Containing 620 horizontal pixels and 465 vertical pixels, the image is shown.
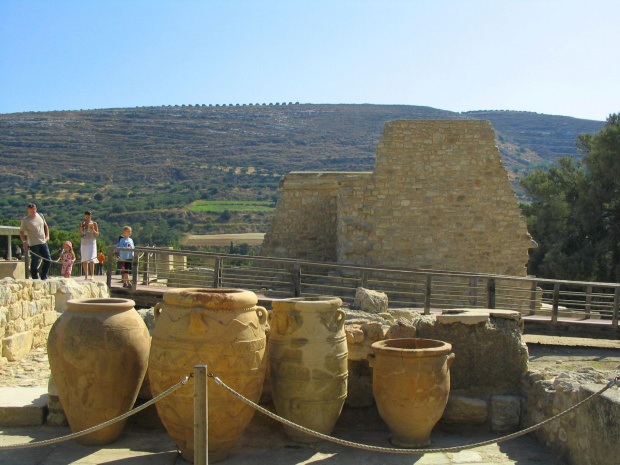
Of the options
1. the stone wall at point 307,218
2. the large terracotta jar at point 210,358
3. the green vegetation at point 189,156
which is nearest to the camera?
the large terracotta jar at point 210,358

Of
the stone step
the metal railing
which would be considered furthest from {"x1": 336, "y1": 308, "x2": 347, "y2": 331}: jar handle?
the metal railing

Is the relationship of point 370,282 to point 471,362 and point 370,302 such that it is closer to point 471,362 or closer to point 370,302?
point 370,302

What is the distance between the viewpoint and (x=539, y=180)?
71.8ft

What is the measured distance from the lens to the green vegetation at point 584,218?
730 inches

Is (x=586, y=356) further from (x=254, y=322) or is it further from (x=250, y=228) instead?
(x=250, y=228)

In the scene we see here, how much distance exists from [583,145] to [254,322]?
21.3 m

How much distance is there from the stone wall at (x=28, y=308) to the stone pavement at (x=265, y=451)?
268 cm

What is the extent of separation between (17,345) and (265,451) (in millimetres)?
4182

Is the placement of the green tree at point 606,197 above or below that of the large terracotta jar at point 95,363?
above

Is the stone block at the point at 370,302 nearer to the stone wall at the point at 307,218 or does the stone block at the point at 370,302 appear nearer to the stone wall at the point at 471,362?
the stone wall at the point at 471,362

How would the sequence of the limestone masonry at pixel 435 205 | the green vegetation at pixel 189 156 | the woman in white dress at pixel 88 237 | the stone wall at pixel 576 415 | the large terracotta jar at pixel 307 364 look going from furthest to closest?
the green vegetation at pixel 189 156
the limestone masonry at pixel 435 205
the woman in white dress at pixel 88 237
the large terracotta jar at pixel 307 364
the stone wall at pixel 576 415

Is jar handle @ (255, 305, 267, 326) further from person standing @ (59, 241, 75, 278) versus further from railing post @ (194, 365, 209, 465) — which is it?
person standing @ (59, 241, 75, 278)

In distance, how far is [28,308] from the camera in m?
7.34

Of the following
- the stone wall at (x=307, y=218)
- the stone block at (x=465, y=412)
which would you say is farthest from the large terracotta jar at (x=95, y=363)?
the stone wall at (x=307, y=218)
